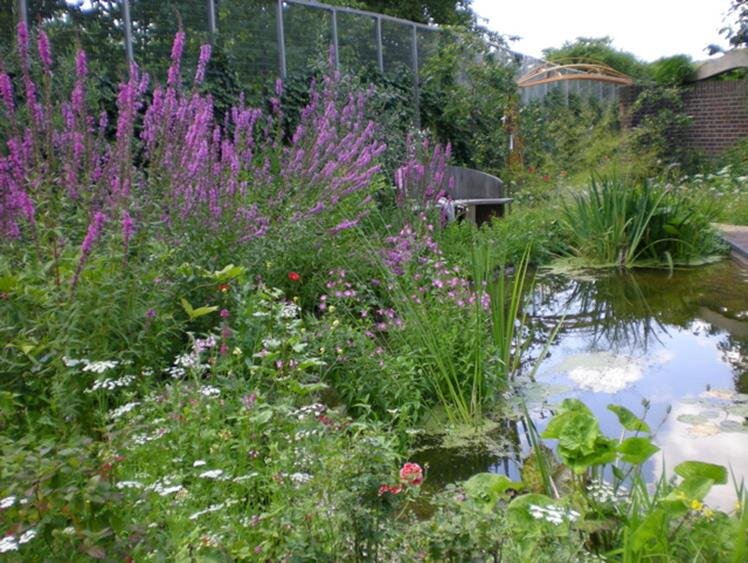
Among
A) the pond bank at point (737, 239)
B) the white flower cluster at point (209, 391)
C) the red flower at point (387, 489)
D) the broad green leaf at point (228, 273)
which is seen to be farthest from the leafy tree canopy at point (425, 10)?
the red flower at point (387, 489)

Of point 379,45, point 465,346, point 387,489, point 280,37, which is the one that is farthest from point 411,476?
point 379,45

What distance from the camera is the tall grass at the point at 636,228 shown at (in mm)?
7328

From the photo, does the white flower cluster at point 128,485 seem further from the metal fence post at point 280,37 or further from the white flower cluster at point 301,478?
the metal fence post at point 280,37

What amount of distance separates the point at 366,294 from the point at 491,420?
51.1 inches

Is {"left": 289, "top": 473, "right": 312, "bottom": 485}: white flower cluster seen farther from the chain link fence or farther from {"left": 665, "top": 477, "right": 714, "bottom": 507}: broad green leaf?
the chain link fence

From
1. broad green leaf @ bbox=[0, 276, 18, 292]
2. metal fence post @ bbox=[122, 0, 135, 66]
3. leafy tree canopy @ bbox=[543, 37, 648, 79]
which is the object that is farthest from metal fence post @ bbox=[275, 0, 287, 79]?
leafy tree canopy @ bbox=[543, 37, 648, 79]

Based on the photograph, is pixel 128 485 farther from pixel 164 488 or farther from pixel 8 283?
pixel 8 283

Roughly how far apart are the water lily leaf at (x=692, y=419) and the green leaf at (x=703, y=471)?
1.24 m

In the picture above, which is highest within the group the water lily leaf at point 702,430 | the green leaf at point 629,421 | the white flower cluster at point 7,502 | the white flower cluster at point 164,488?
the white flower cluster at point 7,502

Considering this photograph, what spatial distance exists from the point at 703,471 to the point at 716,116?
16935mm

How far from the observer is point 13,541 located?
1397 millimetres

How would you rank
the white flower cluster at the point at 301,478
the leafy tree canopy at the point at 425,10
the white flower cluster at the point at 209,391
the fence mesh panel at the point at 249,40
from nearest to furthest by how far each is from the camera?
1. the white flower cluster at the point at 301,478
2. the white flower cluster at the point at 209,391
3. the fence mesh panel at the point at 249,40
4. the leafy tree canopy at the point at 425,10

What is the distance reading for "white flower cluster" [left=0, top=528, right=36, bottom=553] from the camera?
1.35m

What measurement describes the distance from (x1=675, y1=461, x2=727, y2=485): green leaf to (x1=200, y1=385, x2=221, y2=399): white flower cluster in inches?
56.7
